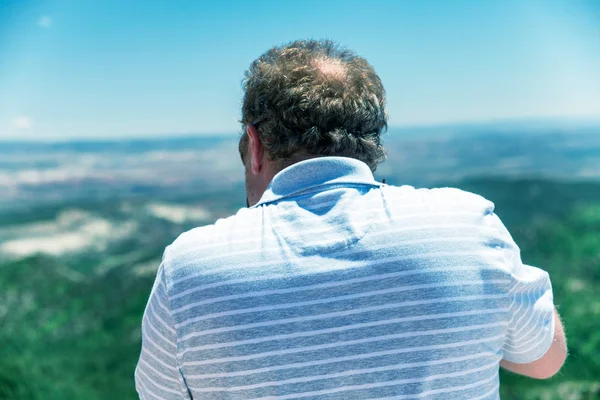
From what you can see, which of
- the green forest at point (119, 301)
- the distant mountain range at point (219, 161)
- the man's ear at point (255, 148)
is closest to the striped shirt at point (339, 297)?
the man's ear at point (255, 148)

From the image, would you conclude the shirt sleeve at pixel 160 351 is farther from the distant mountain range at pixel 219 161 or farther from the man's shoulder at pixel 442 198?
the distant mountain range at pixel 219 161

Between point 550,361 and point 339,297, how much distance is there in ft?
1.07

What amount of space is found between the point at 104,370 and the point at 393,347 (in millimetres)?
1635

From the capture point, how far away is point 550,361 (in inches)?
29.4

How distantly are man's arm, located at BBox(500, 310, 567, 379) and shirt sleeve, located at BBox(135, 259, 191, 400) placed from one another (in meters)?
0.40

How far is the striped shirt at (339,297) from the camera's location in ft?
1.95

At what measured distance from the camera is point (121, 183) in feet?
7.82

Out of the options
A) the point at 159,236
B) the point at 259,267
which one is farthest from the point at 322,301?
the point at 159,236

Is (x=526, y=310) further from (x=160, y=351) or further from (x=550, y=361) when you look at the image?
(x=160, y=351)

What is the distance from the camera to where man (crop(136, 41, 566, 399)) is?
59 cm

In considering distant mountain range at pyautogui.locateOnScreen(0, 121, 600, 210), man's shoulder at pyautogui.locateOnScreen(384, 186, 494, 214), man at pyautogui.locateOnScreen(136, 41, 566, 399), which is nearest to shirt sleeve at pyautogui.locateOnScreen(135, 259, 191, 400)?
man at pyautogui.locateOnScreen(136, 41, 566, 399)

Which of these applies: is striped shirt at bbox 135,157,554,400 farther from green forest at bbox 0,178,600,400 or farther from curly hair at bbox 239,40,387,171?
green forest at bbox 0,178,600,400

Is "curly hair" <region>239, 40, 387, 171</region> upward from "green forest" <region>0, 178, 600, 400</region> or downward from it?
upward

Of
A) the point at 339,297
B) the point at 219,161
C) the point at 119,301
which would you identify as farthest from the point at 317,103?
the point at 219,161
